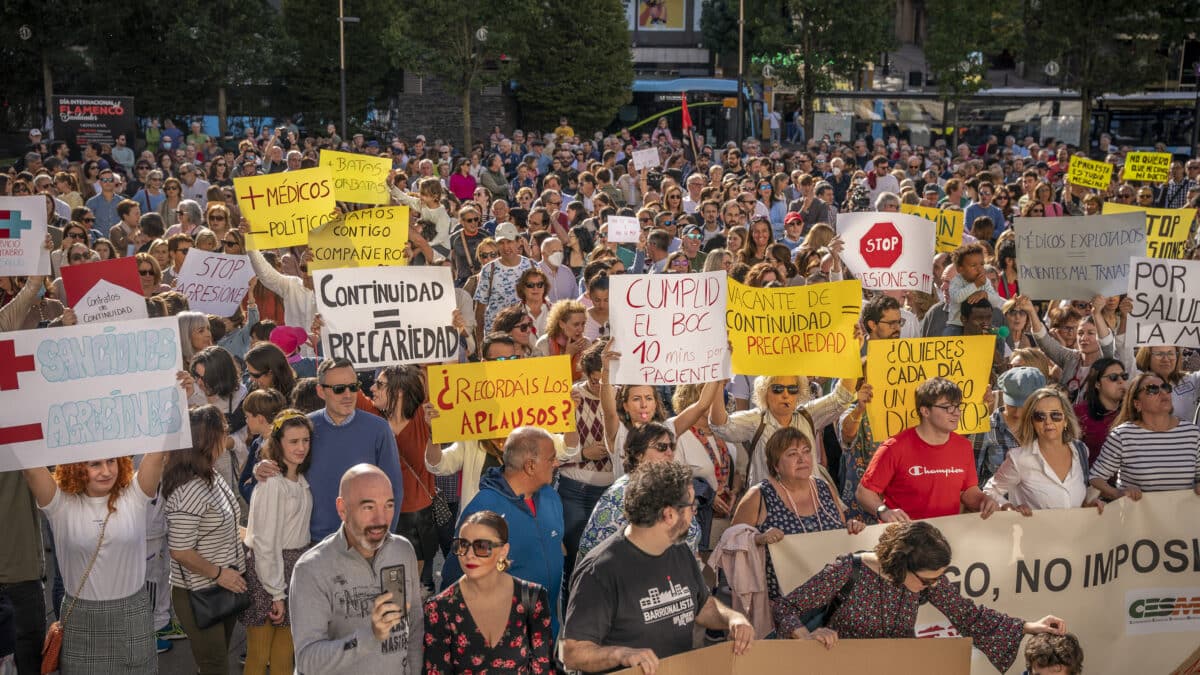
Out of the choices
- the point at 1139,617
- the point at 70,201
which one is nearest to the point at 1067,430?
the point at 1139,617

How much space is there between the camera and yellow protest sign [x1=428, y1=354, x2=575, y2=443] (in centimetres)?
660

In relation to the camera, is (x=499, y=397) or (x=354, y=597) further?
(x=499, y=397)

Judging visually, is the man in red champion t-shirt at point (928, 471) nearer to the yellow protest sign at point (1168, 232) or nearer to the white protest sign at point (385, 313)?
the white protest sign at point (385, 313)

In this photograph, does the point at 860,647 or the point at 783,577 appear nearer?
the point at 860,647

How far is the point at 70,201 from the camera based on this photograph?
15.6 m

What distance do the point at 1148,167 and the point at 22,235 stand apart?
48.1 ft

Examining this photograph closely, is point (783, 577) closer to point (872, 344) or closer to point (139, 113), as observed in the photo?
point (872, 344)

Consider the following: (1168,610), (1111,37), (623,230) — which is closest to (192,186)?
(623,230)

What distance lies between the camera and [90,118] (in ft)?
86.0

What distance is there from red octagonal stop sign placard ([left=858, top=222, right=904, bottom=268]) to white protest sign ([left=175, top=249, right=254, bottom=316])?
16.0 feet

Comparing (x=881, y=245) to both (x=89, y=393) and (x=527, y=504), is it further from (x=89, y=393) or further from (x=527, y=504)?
(x=89, y=393)

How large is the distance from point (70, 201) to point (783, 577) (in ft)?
41.2

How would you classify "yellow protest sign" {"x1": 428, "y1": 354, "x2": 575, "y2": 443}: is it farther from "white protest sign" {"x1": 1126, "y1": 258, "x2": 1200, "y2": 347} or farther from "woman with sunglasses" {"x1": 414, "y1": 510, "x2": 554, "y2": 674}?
"white protest sign" {"x1": 1126, "y1": 258, "x2": 1200, "y2": 347}

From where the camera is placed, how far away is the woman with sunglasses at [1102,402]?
7316 millimetres
